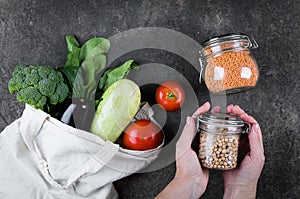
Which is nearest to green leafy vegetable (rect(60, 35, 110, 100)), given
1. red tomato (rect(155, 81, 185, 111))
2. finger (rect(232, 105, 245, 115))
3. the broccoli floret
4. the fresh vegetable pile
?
the fresh vegetable pile

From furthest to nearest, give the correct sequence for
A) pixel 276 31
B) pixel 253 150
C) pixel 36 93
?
pixel 276 31
pixel 36 93
pixel 253 150

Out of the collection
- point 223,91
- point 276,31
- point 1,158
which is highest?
point 276,31

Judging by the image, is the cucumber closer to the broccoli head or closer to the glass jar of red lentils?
the broccoli head

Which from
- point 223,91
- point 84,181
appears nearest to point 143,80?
point 223,91

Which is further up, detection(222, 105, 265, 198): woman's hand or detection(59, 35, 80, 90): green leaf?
detection(59, 35, 80, 90): green leaf

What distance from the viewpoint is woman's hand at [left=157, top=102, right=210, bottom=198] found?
1163mm

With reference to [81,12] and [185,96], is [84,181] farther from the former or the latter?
[81,12]

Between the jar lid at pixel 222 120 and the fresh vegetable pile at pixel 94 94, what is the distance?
0.65 feet

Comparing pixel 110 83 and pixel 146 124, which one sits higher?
pixel 110 83

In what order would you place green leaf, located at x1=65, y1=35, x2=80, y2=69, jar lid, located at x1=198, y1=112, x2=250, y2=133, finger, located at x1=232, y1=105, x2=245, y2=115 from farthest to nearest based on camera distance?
1. green leaf, located at x1=65, y1=35, x2=80, y2=69
2. finger, located at x1=232, y1=105, x2=245, y2=115
3. jar lid, located at x1=198, y1=112, x2=250, y2=133

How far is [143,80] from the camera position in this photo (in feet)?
4.56

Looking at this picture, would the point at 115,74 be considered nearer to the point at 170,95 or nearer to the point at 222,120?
the point at 170,95

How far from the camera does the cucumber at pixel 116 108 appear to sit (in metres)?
1.27

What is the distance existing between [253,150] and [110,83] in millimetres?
525
